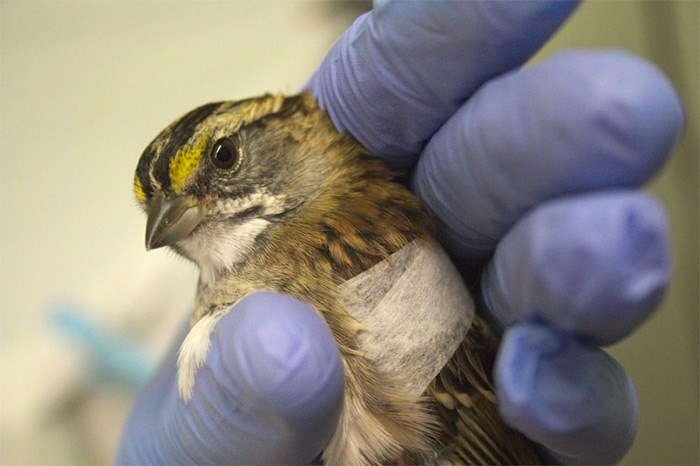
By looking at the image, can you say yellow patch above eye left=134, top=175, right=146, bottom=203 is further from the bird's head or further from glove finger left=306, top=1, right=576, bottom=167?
glove finger left=306, top=1, right=576, bottom=167

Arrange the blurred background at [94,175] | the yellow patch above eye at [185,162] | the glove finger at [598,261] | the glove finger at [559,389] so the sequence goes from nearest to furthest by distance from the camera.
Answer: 1. the glove finger at [598,261]
2. the glove finger at [559,389]
3. the yellow patch above eye at [185,162]
4. the blurred background at [94,175]

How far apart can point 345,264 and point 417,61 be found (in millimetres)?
372

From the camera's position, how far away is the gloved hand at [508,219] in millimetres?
566

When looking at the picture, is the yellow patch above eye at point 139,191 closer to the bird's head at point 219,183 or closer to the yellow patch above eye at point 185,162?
the bird's head at point 219,183

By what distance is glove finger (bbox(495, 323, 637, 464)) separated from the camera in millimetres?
642

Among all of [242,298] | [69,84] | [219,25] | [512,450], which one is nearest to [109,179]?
[69,84]

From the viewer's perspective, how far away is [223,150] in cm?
95

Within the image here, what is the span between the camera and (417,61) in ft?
2.81

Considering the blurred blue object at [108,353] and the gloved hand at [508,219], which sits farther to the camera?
the blurred blue object at [108,353]

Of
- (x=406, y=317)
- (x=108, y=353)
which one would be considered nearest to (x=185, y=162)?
(x=406, y=317)

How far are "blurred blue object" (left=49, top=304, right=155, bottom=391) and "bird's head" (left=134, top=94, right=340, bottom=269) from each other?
1184mm

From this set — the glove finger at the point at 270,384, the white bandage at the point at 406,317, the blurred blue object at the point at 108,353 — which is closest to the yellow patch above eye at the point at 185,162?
the glove finger at the point at 270,384

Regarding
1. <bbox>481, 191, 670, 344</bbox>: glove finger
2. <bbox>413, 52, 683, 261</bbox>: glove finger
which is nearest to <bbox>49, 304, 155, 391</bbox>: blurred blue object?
<bbox>413, 52, 683, 261</bbox>: glove finger

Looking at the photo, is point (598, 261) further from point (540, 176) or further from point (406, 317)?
point (406, 317)
